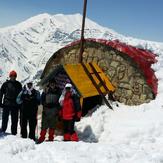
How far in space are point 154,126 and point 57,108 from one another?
265 cm

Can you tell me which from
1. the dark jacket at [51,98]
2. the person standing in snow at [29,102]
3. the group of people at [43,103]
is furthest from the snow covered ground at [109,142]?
the dark jacket at [51,98]

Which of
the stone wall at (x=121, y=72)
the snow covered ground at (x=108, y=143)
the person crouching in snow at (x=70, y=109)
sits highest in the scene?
the stone wall at (x=121, y=72)

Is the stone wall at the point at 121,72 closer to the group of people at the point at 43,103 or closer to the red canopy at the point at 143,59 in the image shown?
the red canopy at the point at 143,59

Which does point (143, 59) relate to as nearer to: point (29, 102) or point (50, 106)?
point (50, 106)

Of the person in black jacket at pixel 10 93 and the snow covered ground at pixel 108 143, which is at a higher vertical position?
the person in black jacket at pixel 10 93

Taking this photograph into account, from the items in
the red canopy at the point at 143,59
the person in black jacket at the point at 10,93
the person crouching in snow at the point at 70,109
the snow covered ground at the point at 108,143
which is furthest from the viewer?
the red canopy at the point at 143,59

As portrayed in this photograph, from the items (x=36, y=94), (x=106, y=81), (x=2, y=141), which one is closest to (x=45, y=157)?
(x=2, y=141)

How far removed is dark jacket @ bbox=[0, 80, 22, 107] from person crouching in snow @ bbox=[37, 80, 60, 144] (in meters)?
0.71

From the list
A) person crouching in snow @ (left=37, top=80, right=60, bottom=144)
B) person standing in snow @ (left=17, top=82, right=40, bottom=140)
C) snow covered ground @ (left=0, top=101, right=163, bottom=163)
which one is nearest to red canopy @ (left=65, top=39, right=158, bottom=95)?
snow covered ground @ (left=0, top=101, right=163, bottom=163)

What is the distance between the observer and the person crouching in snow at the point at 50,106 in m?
9.84

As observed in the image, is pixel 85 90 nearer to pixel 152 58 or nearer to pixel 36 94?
pixel 36 94

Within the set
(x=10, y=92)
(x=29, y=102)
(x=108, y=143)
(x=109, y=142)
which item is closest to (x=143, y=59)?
(x=109, y=142)

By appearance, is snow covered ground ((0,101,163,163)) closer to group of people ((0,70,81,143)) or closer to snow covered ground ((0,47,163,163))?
snow covered ground ((0,47,163,163))

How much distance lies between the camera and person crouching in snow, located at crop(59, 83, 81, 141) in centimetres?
995
